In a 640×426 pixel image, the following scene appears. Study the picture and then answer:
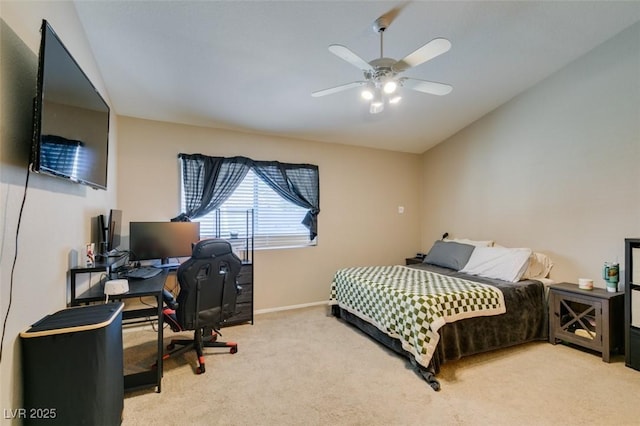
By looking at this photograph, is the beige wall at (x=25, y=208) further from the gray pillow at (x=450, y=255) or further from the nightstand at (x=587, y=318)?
the nightstand at (x=587, y=318)

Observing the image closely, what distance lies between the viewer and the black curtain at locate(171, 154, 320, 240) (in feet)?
12.3

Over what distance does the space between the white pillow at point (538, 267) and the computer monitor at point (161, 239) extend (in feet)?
12.9

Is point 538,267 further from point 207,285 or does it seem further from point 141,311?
point 141,311

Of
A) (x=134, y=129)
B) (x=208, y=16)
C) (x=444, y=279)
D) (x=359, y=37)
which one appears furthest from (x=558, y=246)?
(x=134, y=129)

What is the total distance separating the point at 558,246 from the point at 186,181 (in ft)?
14.9

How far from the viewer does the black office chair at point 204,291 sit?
2486 millimetres

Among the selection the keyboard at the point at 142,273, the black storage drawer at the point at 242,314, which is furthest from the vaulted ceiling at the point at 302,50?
the black storage drawer at the point at 242,314

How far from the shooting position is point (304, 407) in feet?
6.83

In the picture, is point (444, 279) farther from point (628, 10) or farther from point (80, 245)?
point (80, 245)

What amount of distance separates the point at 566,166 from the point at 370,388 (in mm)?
3306

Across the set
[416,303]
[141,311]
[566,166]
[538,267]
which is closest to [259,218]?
[141,311]

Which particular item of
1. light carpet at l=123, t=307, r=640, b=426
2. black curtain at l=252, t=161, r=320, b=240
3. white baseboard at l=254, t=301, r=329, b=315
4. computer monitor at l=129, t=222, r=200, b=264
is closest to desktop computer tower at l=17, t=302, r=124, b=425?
light carpet at l=123, t=307, r=640, b=426

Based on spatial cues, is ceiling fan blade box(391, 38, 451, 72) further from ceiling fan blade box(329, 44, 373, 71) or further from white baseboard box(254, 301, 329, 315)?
white baseboard box(254, 301, 329, 315)

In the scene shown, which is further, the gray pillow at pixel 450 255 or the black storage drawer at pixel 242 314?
the gray pillow at pixel 450 255
